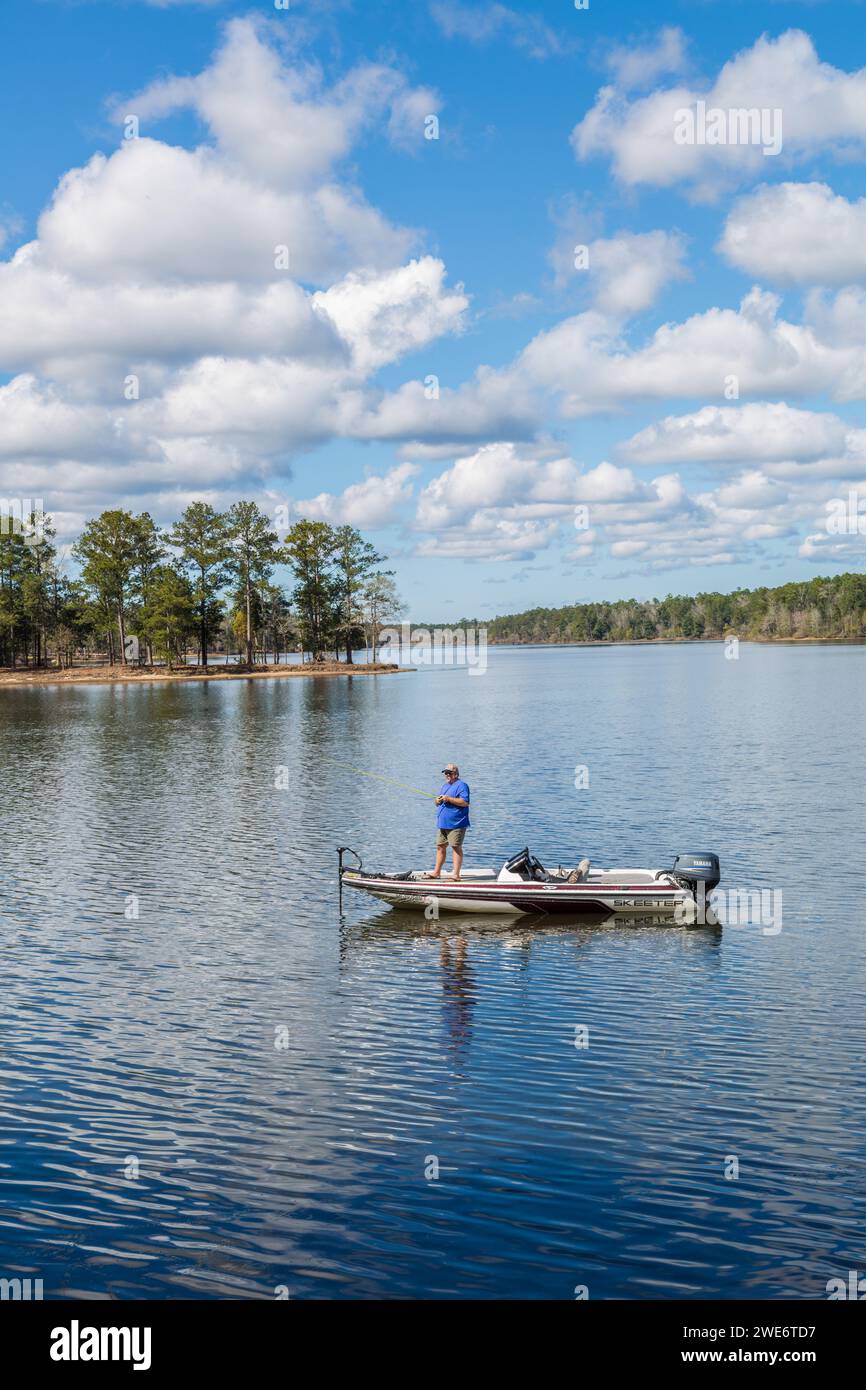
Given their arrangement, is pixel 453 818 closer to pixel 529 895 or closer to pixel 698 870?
pixel 529 895

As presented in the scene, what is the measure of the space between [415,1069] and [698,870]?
39.9ft

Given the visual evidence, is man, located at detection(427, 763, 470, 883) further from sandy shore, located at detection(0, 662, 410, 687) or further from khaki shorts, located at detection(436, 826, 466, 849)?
sandy shore, located at detection(0, 662, 410, 687)

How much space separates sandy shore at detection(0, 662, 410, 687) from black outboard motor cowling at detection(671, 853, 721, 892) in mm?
132701

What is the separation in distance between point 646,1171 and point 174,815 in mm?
33007

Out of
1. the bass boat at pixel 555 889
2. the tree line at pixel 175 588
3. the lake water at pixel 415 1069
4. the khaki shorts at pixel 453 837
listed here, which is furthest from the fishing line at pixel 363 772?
the tree line at pixel 175 588

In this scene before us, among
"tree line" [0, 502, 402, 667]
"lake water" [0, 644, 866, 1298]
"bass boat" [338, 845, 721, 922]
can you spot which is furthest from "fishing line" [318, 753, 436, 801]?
"tree line" [0, 502, 402, 667]

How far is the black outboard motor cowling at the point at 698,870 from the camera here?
87.6 feet

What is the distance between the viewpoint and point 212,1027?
19.2 meters

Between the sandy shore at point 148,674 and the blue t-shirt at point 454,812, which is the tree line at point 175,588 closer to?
the sandy shore at point 148,674

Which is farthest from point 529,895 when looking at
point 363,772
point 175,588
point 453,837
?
point 175,588

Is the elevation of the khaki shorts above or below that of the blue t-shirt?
below

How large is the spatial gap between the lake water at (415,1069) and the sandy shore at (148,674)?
114 meters

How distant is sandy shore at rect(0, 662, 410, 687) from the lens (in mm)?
153000

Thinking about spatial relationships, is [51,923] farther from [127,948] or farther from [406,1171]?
[406,1171]
